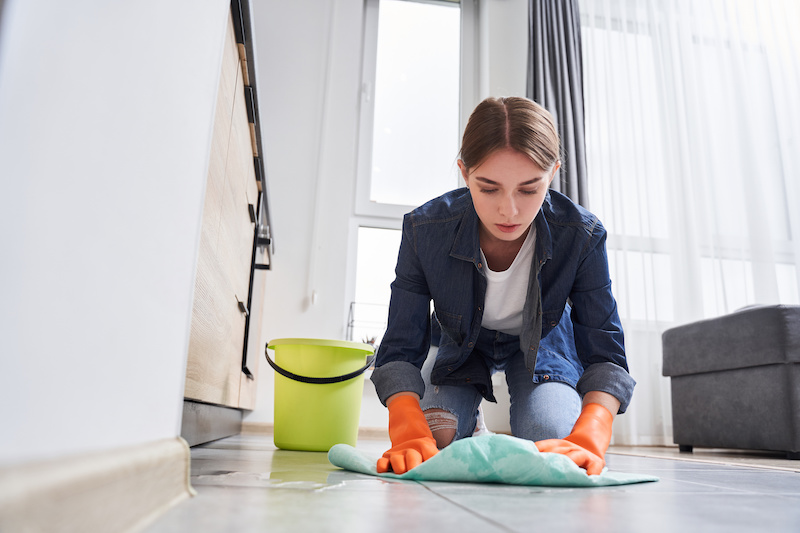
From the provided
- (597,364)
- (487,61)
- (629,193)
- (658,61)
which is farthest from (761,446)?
(487,61)

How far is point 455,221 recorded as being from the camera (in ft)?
4.05

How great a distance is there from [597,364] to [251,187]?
4.06 ft

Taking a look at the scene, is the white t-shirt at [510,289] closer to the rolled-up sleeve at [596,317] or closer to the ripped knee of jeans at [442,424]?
the rolled-up sleeve at [596,317]

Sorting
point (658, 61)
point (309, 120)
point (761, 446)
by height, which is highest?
point (658, 61)

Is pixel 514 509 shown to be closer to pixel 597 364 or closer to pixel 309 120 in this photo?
pixel 597 364

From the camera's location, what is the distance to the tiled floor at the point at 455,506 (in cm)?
47

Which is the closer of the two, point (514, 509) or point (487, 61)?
point (514, 509)

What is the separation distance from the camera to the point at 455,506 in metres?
0.57

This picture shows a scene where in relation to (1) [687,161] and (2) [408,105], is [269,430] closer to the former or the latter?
(2) [408,105]

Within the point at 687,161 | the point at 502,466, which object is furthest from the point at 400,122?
the point at 502,466

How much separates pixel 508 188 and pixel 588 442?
0.45 m

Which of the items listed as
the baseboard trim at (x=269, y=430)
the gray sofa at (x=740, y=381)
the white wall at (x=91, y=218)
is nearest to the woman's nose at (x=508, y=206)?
the white wall at (x=91, y=218)

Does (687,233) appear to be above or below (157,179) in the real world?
above

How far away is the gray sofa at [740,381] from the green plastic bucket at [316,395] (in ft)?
4.56
